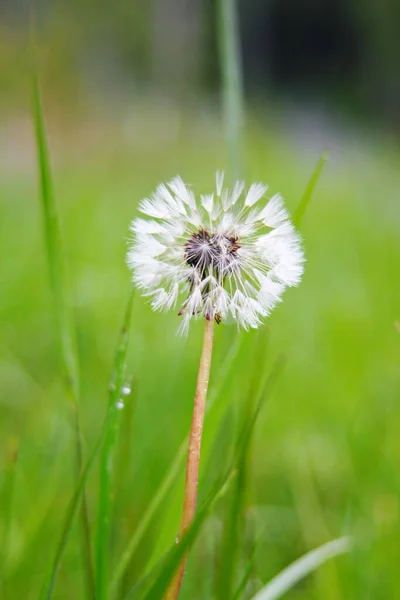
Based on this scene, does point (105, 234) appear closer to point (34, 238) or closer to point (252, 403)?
point (34, 238)

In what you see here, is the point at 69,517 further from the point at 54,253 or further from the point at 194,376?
the point at 194,376

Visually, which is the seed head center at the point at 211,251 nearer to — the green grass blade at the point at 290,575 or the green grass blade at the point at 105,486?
the green grass blade at the point at 105,486

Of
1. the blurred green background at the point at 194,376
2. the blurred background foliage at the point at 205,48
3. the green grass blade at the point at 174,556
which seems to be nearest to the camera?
the green grass blade at the point at 174,556

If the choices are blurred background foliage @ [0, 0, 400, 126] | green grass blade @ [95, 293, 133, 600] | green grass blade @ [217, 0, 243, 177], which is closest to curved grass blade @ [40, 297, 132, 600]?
green grass blade @ [95, 293, 133, 600]

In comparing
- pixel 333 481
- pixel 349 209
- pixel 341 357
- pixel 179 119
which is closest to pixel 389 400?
pixel 333 481

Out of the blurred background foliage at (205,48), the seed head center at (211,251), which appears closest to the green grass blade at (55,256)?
the seed head center at (211,251)

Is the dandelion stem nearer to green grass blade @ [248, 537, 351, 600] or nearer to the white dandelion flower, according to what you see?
the white dandelion flower
